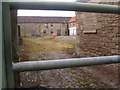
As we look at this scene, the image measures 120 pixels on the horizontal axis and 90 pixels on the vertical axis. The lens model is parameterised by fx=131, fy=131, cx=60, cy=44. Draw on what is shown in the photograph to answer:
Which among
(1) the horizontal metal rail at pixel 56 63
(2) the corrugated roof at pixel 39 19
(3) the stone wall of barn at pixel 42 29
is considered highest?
(2) the corrugated roof at pixel 39 19

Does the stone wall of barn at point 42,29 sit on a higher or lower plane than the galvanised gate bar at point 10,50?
higher

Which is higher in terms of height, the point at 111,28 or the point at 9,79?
the point at 111,28

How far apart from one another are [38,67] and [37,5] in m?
0.18

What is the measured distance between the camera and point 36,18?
91.9ft

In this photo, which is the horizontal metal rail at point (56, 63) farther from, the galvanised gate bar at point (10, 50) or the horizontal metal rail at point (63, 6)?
the horizontal metal rail at point (63, 6)

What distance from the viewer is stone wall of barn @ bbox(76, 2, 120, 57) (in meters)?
4.59

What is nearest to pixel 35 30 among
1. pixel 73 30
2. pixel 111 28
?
pixel 73 30

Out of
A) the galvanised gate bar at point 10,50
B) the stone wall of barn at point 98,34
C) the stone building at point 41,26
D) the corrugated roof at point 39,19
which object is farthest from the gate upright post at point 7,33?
the corrugated roof at point 39,19

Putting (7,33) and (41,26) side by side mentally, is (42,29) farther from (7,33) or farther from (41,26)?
(7,33)

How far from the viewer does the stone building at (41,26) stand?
1059 inches

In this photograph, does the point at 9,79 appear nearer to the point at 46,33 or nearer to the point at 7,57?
the point at 7,57

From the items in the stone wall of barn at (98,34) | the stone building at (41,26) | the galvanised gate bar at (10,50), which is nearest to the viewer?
the galvanised gate bar at (10,50)

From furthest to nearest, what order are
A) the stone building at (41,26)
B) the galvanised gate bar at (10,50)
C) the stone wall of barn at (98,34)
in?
the stone building at (41,26), the stone wall of barn at (98,34), the galvanised gate bar at (10,50)

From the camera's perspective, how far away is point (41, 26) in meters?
27.3
